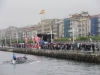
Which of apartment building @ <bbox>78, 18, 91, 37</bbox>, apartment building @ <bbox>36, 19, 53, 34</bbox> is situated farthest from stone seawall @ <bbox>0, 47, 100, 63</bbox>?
apartment building @ <bbox>36, 19, 53, 34</bbox>

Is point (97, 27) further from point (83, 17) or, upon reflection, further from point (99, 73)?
point (99, 73)

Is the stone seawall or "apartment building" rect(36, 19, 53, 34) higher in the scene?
"apartment building" rect(36, 19, 53, 34)

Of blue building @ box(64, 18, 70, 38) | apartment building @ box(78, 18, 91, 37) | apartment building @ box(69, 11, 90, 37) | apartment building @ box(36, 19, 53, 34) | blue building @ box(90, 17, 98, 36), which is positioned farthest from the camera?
apartment building @ box(36, 19, 53, 34)

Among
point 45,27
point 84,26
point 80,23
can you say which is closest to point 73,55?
point 84,26

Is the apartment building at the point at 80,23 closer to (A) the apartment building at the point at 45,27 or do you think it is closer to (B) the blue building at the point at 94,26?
(B) the blue building at the point at 94,26

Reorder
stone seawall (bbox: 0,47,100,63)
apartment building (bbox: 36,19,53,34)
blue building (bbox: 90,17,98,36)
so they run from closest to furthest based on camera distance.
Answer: stone seawall (bbox: 0,47,100,63)
blue building (bbox: 90,17,98,36)
apartment building (bbox: 36,19,53,34)

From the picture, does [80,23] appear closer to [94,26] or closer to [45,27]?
[94,26]

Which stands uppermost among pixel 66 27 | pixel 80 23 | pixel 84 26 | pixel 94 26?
pixel 80 23

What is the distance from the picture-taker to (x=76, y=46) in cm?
4431

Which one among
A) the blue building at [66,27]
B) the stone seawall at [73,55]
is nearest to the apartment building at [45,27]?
the blue building at [66,27]

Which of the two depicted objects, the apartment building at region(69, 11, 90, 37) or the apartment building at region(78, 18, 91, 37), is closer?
the apartment building at region(78, 18, 91, 37)

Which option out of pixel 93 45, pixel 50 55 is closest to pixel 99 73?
pixel 93 45

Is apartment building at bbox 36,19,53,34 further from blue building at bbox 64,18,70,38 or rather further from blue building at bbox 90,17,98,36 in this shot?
blue building at bbox 90,17,98,36

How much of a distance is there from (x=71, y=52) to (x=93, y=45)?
596cm
